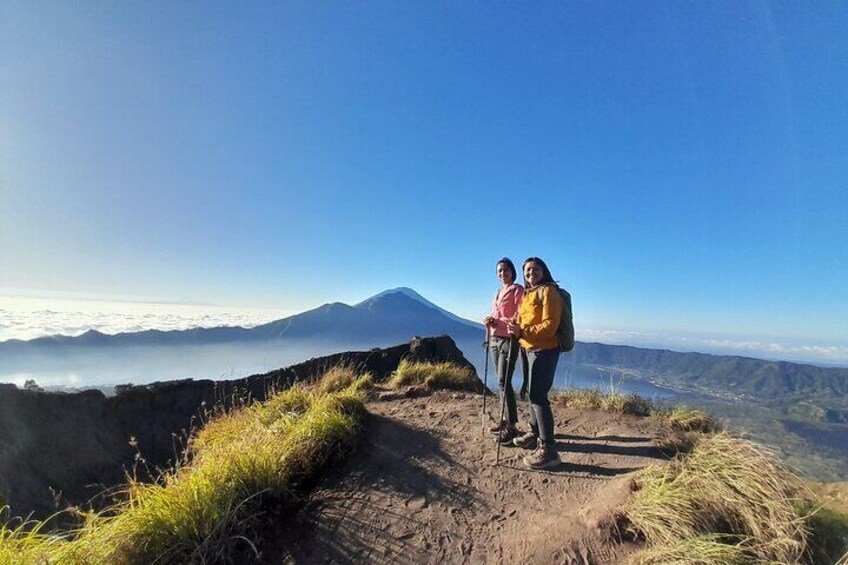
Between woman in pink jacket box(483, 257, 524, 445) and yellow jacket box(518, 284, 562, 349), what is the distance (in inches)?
21.2

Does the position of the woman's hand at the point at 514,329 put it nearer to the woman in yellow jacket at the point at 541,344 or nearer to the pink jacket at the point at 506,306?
the woman in yellow jacket at the point at 541,344

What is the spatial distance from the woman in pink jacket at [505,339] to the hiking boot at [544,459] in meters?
0.66

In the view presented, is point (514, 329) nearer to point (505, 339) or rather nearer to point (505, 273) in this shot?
point (505, 339)

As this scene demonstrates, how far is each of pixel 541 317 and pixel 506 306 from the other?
56.1 inches

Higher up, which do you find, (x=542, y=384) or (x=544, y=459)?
(x=542, y=384)

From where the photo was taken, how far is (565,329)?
17.0 feet

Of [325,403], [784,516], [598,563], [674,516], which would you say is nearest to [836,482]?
[784,516]

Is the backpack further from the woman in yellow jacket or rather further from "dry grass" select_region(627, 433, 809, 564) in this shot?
"dry grass" select_region(627, 433, 809, 564)

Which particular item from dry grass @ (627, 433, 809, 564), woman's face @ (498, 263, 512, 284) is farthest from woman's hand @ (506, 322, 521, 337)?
dry grass @ (627, 433, 809, 564)

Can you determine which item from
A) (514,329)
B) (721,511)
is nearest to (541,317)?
(514,329)

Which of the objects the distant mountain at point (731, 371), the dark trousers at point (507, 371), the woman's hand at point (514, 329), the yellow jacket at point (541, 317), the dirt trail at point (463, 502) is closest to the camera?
the dirt trail at point (463, 502)

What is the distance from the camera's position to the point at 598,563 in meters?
3.45

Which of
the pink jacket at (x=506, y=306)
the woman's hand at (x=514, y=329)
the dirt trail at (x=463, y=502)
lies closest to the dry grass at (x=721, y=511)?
the dirt trail at (x=463, y=502)

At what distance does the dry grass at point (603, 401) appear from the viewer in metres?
7.79
